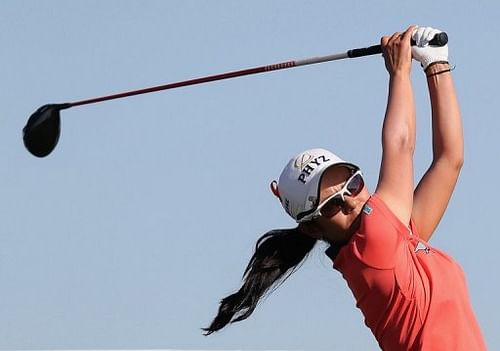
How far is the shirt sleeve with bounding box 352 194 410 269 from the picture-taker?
236 inches

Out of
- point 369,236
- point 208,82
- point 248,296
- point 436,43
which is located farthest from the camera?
point 208,82

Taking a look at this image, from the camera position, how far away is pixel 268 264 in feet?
22.8

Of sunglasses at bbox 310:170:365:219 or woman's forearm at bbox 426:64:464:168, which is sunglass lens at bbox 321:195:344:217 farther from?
woman's forearm at bbox 426:64:464:168

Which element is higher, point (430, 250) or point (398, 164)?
point (398, 164)

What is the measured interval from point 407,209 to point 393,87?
24.3 inches

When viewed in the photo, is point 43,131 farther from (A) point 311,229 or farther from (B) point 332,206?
(B) point 332,206

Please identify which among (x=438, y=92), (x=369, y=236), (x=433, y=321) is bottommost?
(x=433, y=321)

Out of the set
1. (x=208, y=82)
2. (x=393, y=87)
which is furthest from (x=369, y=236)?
(x=208, y=82)

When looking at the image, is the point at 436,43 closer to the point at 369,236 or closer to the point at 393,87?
the point at 393,87

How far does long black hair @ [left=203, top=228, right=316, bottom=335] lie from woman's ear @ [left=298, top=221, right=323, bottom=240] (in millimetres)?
309

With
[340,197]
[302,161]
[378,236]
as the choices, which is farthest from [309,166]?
[378,236]

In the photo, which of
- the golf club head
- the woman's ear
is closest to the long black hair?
the woman's ear

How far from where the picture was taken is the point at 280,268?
6926 mm

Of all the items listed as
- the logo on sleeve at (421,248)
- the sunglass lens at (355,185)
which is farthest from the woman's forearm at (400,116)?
the logo on sleeve at (421,248)
